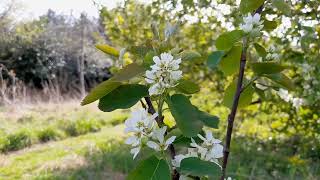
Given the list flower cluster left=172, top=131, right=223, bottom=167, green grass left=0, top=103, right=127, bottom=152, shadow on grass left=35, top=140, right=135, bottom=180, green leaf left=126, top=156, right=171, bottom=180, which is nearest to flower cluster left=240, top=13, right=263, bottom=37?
flower cluster left=172, top=131, right=223, bottom=167

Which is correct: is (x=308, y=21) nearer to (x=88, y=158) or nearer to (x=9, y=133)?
(x=88, y=158)

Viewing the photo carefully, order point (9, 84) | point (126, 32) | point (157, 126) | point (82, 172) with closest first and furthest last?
point (157, 126), point (82, 172), point (126, 32), point (9, 84)

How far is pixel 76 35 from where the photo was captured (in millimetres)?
15812

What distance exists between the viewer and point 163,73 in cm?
85

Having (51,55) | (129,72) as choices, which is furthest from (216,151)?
(51,55)

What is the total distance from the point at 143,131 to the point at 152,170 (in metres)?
0.07

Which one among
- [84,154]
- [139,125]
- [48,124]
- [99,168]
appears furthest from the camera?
[48,124]

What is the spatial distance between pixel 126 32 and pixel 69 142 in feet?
6.55

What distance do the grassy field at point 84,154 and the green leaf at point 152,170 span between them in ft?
7.74

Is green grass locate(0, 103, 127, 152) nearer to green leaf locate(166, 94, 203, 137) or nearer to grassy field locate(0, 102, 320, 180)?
grassy field locate(0, 102, 320, 180)

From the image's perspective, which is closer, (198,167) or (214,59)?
(198,167)

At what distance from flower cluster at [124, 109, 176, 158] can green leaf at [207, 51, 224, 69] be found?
234 mm

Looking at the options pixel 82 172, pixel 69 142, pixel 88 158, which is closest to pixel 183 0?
pixel 82 172

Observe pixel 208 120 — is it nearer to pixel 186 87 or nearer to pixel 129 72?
pixel 186 87
